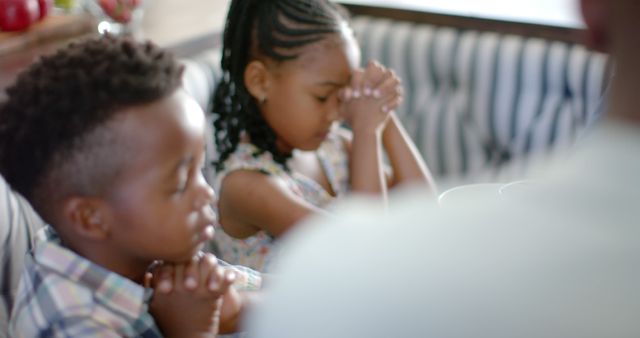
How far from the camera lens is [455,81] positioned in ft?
7.42

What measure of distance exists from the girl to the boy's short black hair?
1.71ft

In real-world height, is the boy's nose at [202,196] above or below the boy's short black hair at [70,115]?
below

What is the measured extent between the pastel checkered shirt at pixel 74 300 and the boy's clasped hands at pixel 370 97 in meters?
0.68

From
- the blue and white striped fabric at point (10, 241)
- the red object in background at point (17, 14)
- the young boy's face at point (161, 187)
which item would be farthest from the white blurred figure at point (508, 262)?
the red object in background at point (17, 14)

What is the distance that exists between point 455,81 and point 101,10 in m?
1.08

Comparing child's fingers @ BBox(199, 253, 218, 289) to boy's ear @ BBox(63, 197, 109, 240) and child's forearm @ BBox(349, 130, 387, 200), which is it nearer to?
boy's ear @ BBox(63, 197, 109, 240)

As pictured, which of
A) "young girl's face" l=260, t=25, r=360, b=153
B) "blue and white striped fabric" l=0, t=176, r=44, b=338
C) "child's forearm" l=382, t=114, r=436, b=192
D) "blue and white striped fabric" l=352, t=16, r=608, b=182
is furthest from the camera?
"blue and white striped fabric" l=352, t=16, r=608, b=182

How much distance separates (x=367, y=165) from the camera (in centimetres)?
153

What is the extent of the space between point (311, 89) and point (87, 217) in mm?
616

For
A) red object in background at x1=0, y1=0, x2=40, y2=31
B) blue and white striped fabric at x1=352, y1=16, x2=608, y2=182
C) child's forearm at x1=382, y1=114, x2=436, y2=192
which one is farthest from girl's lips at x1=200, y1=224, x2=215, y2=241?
blue and white striped fabric at x1=352, y1=16, x2=608, y2=182

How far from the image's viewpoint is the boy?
84cm

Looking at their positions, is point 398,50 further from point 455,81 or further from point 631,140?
point 631,140

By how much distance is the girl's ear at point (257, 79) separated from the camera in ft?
4.59

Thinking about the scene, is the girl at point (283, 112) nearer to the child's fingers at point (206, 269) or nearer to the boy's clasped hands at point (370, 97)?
the boy's clasped hands at point (370, 97)
